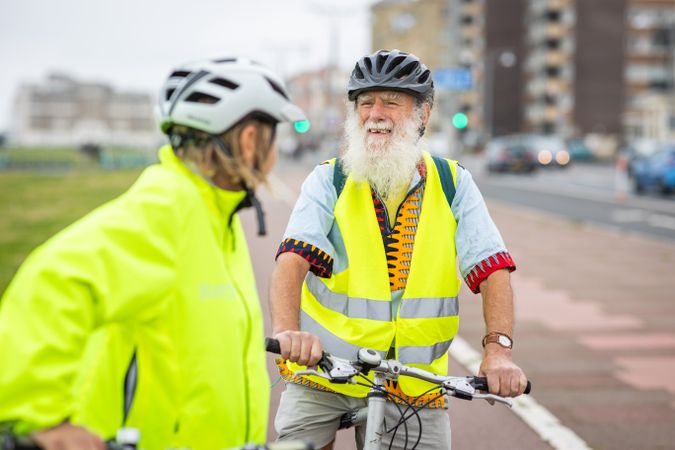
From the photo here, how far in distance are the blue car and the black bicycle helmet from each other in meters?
26.8

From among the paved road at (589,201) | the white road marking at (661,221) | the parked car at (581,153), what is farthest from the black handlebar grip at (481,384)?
the parked car at (581,153)

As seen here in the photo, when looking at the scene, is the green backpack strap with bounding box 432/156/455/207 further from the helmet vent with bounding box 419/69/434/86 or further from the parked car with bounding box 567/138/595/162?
the parked car with bounding box 567/138/595/162

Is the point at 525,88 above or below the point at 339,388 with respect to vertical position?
above

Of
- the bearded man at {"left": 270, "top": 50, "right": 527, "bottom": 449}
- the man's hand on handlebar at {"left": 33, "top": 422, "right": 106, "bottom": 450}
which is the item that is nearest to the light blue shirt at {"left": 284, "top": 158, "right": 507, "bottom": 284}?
the bearded man at {"left": 270, "top": 50, "right": 527, "bottom": 449}

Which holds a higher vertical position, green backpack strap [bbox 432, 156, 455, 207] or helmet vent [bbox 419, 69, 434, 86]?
helmet vent [bbox 419, 69, 434, 86]

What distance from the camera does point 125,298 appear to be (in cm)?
182

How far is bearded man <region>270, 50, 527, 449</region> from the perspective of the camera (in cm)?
292

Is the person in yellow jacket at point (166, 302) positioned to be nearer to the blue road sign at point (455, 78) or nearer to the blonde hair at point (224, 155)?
the blonde hair at point (224, 155)

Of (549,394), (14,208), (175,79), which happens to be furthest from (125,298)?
(14,208)

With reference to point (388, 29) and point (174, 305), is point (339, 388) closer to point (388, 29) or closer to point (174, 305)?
point (174, 305)

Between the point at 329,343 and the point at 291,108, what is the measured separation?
100 cm

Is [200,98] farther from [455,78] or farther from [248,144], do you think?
[455,78]

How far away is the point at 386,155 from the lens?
305 cm

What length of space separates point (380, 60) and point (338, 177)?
433 millimetres
